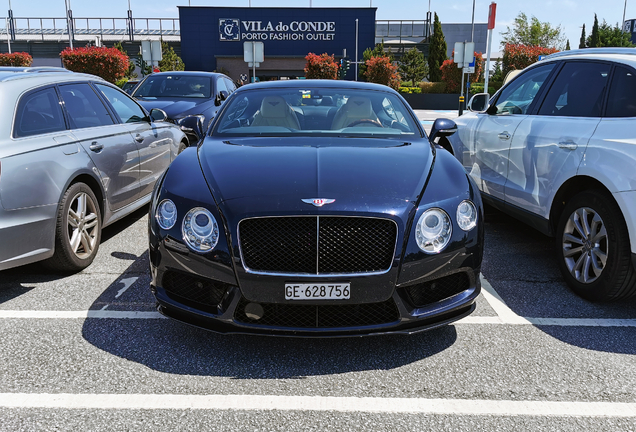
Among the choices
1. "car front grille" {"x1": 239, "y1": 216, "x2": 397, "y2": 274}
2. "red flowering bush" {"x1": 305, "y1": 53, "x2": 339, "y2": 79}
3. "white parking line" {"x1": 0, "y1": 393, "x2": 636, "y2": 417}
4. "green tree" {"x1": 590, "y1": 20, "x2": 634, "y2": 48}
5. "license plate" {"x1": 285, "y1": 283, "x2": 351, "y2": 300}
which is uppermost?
"green tree" {"x1": 590, "y1": 20, "x2": 634, "y2": 48}

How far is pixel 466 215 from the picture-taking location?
3115mm

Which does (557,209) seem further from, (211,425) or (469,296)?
(211,425)

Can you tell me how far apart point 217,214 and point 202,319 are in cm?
56

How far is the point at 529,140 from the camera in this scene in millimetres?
4684

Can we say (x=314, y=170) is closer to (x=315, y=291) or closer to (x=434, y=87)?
(x=315, y=291)

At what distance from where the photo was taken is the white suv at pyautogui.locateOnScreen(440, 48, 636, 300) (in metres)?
3.57

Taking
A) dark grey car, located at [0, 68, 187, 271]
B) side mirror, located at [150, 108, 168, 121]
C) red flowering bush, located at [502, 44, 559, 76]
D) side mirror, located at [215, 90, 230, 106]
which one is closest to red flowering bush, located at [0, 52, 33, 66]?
red flowering bush, located at [502, 44, 559, 76]

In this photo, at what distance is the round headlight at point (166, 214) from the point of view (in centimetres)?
303

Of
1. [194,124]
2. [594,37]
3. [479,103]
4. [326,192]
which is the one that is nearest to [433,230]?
[326,192]

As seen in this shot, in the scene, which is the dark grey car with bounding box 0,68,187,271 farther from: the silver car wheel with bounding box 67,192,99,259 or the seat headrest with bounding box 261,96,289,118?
the seat headrest with bounding box 261,96,289,118

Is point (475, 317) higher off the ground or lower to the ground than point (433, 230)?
lower

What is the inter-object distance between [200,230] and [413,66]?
49.7 m

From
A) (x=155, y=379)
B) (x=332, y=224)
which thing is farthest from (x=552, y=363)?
(x=155, y=379)

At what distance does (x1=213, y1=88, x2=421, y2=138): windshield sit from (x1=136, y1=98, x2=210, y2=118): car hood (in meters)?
5.12
